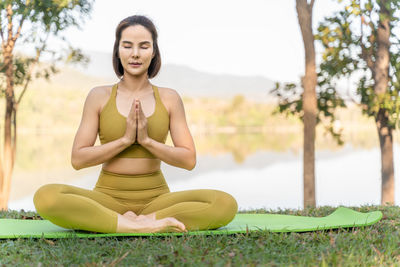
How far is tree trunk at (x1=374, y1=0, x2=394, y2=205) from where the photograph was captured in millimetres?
6316

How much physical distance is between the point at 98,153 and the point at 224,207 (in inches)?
31.4

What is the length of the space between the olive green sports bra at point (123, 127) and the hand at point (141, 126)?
17 cm

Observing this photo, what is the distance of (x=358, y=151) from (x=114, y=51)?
25.8 metres

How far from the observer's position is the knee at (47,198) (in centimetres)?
281

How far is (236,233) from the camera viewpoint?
296 centimetres

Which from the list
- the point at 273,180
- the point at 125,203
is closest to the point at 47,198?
the point at 125,203

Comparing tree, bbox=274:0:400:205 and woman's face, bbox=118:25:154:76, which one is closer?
woman's face, bbox=118:25:154:76

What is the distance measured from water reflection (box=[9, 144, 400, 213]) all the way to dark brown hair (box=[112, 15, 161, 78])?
469 cm

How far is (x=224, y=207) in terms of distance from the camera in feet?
9.80

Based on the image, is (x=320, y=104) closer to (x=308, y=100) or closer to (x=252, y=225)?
(x=308, y=100)

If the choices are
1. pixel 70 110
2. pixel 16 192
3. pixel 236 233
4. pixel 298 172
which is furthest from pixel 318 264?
pixel 70 110

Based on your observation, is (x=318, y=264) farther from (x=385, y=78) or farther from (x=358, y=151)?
(x=358, y=151)

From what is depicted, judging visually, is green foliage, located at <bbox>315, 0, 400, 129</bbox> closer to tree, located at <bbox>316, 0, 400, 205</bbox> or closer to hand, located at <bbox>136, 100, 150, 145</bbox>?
tree, located at <bbox>316, 0, 400, 205</bbox>

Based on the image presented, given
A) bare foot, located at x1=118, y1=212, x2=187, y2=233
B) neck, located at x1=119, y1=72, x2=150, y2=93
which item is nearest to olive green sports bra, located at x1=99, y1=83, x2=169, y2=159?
neck, located at x1=119, y1=72, x2=150, y2=93
